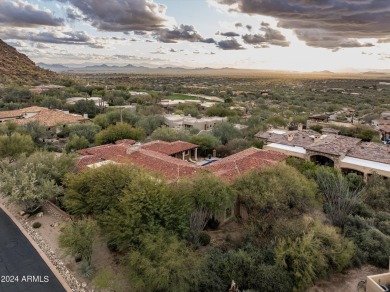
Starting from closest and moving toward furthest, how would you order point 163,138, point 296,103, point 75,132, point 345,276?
Result: point 345,276 < point 163,138 < point 75,132 < point 296,103

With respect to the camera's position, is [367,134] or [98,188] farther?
[367,134]

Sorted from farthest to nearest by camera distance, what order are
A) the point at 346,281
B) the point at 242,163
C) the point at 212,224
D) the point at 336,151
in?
the point at 336,151 < the point at 242,163 < the point at 212,224 < the point at 346,281

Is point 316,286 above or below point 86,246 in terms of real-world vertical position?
below

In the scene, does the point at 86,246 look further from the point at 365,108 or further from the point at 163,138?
the point at 365,108

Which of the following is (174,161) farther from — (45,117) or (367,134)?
(45,117)

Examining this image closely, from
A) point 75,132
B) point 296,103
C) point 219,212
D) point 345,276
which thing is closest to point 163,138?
point 75,132

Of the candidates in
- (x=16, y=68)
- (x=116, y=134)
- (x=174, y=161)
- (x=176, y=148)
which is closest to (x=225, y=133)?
(x=176, y=148)

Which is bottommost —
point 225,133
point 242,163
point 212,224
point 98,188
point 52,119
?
point 212,224
